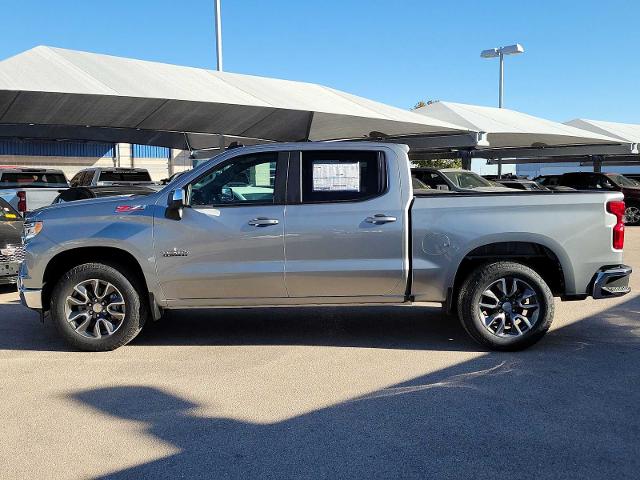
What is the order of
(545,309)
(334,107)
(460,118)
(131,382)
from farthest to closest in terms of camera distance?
(460,118)
(334,107)
(545,309)
(131,382)

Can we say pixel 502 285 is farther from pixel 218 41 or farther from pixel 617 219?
pixel 218 41

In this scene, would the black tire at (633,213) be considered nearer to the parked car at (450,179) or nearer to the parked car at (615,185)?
the parked car at (615,185)

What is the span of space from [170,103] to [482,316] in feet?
31.0

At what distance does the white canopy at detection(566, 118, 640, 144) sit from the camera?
27.9 m

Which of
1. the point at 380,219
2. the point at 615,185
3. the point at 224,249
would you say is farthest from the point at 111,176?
the point at 615,185

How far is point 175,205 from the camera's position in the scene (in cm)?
578

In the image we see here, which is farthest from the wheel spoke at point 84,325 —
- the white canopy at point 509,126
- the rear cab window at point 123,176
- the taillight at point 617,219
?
the white canopy at point 509,126

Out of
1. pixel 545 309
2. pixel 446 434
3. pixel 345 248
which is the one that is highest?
pixel 345 248

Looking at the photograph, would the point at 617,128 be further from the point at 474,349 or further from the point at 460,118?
the point at 474,349

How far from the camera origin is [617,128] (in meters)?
30.2

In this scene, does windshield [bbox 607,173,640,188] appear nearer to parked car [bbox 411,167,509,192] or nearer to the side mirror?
parked car [bbox 411,167,509,192]

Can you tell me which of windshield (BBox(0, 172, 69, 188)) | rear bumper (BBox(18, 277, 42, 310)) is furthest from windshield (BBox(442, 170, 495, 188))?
rear bumper (BBox(18, 277, 42, 310))

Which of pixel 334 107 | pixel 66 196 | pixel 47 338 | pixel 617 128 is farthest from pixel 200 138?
pixel 617 128

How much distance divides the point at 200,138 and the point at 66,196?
706 centimetres
